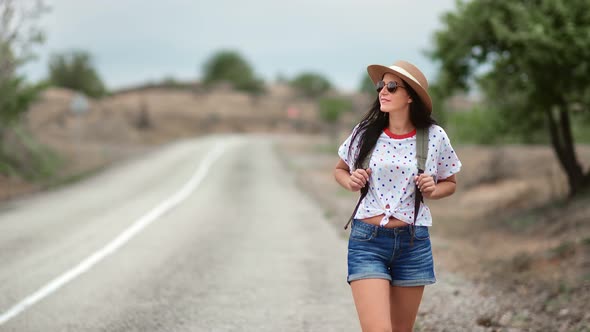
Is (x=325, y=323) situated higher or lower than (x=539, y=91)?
lower

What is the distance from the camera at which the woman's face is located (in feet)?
12.2

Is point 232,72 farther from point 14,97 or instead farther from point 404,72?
point 404,72

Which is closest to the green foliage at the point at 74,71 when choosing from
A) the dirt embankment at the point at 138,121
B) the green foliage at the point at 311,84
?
the dirt embankment at the point at 138,121

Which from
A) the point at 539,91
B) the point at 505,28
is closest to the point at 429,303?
the point at 505,28

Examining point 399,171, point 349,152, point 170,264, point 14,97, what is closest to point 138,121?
point 14,97

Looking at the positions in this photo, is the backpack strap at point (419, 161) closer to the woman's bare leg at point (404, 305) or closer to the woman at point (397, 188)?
the woman at point (397, 188)

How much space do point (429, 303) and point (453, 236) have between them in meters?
7.22

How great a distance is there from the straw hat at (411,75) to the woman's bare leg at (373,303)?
3.68ft

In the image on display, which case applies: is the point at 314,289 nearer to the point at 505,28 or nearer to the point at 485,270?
the point at 485,270

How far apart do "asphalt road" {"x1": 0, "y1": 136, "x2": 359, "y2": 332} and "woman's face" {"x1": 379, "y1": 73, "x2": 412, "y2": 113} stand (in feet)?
8.70

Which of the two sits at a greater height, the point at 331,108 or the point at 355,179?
the point at 355,179

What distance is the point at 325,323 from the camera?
582 cm

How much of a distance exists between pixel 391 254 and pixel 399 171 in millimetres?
497

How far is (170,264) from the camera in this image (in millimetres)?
8477
